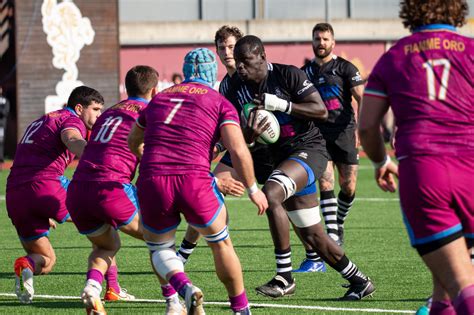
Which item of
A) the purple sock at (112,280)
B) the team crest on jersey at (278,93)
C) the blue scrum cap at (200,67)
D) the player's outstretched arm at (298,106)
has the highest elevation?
the blue scrum cap at (200,67)

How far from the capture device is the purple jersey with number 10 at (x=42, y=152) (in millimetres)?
8680

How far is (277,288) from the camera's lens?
8750 millimetres

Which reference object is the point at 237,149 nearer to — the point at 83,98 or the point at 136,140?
the point at 136,140

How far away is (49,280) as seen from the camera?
32.5ft

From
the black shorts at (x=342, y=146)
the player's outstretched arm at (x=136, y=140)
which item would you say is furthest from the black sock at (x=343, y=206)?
the player's outstretched arm at (x=136, y=140)

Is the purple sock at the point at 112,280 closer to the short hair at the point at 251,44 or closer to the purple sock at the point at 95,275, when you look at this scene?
the purple sock at the point at 95,275

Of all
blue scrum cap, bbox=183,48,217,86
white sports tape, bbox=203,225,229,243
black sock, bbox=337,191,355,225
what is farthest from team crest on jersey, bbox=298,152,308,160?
black sock, bbox=337,191,355,225

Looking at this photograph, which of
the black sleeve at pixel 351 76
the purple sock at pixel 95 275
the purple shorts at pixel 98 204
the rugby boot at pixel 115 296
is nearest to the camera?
the purple sock at pixel 95 275

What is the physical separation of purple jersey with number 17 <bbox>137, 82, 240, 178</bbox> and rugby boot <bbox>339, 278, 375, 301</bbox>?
7.03 feet

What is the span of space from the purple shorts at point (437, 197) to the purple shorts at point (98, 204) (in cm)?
290

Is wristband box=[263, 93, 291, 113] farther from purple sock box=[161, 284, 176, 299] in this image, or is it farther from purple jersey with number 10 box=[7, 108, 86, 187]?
purple sock box=[161, 284, 176, 299]

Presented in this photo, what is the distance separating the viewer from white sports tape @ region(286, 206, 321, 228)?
28.1 ft

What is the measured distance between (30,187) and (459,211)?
→ 14.4 feet

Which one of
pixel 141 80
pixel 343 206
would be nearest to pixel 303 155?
pixel 141 80
